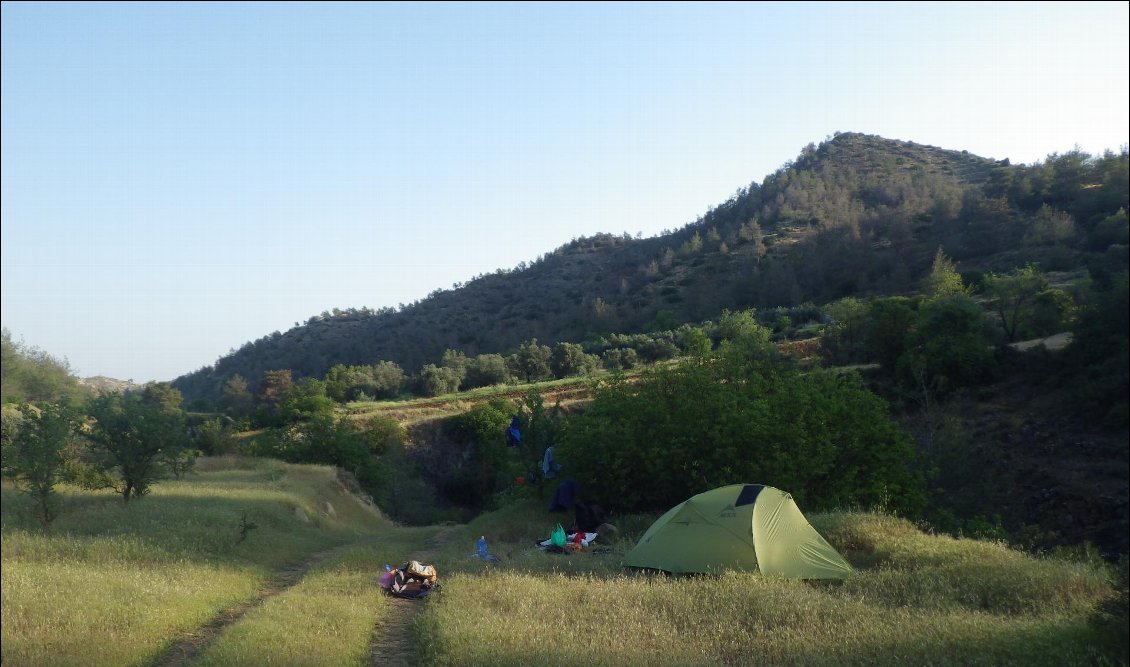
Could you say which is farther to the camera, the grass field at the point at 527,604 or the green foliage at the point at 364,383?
the green foliage at the point at 364,383

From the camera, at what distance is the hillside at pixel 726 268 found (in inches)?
A: 1989

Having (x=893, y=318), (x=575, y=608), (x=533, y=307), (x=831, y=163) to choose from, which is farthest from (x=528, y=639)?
(x=831, y=163)

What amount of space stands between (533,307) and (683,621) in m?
94.4

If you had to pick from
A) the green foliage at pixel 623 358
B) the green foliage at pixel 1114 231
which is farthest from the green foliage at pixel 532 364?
the green foliage at pixel 1114 231

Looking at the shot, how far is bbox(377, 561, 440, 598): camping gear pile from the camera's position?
486 inches

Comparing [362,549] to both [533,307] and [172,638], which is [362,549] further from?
[533,307]

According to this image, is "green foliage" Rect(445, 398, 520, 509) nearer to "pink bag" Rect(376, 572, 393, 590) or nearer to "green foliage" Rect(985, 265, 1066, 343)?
"green foliage" Rect(985, 265, 1066, 343)

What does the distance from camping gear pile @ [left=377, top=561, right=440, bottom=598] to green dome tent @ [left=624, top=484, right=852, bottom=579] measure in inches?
161

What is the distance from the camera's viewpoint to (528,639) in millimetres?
8305

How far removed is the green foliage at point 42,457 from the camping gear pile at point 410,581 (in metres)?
5.71

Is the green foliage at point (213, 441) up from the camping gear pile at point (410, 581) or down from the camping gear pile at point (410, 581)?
up

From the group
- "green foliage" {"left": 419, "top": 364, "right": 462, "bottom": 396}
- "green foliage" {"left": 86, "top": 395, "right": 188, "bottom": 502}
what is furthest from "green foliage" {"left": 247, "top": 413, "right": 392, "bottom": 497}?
"green foliage" {"left": 419, "top": 364, "right": 462, "bottom": 396}

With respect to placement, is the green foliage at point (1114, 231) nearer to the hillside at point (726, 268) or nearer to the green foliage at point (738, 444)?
the green foliage at point (738, 444)

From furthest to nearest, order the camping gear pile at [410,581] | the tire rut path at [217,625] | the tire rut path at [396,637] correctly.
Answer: the camping gear pile at [410,581] → the tire rut path at [396,637] → the tire rut path at [217,625]
